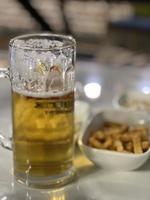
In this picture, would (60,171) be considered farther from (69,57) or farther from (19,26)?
(19,26)

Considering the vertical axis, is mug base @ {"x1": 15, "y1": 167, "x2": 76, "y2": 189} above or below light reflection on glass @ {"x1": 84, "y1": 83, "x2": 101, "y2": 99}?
above

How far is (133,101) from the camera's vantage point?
1106mm

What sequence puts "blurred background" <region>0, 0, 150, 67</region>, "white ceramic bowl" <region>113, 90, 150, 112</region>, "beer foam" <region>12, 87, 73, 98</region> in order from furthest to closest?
"blurred background" <region>0, 0, 150, 67</region>
"white ceramic bowl" <region>113, 90, 150, 112</region>
"beer foam" <region>12, 87, 73, 98</region>

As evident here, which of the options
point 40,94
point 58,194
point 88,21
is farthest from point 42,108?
point 88,21

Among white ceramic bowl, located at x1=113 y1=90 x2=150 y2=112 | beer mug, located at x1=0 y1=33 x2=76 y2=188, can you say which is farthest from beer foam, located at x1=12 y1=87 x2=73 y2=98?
white ceramic bowl, located at x1=113 y1=90 x2=150 y2=112

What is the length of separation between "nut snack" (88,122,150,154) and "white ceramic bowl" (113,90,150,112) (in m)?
0.13

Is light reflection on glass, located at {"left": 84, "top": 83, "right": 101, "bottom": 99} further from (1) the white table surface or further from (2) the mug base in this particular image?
(2) the mug base

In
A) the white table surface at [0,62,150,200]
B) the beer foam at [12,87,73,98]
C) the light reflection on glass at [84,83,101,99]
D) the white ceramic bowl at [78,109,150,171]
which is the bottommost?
the light reflection on glass at [84,83,101,99]

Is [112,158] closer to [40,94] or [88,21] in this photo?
Result: [40,94]

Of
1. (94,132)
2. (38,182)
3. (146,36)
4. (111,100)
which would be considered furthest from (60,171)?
(146,36)

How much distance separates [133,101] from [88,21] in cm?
211

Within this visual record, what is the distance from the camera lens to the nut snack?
0.83m

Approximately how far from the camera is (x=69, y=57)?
76cm

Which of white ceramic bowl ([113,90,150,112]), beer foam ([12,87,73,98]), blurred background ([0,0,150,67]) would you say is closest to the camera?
beer foam ([12,87,73,98])
